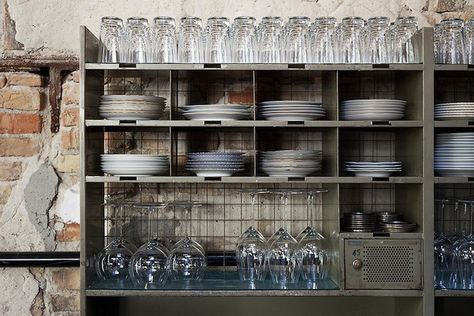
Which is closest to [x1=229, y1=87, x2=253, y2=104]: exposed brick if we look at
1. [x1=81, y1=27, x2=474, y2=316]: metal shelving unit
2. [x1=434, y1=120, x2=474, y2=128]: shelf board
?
[x1=81, y1=27, x2=474, y2=316]: metal shelving unit

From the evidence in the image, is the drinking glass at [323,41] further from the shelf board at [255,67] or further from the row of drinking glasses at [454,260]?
the row of drinking glasses at [454,260]

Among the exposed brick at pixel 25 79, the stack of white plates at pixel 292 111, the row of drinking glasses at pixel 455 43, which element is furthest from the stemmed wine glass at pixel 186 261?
the row of drinking glasses at pixel 455 43

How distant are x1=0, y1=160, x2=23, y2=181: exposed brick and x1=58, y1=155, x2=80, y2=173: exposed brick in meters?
0.19

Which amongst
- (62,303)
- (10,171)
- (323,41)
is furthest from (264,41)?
(62,303)

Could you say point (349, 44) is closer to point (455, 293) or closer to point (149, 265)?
point (455, 293)

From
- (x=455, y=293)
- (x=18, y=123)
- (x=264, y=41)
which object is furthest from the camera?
(x=18, y=123)

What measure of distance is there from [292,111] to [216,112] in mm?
328

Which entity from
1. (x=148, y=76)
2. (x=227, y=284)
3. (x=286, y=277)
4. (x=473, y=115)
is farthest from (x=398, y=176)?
(x=148, y=76)

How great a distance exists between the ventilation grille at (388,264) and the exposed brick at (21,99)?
172cm

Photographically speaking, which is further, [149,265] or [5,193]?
[5,193]

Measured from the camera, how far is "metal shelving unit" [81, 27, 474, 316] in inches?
113

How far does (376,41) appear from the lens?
295cm

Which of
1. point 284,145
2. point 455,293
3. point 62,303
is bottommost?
point 62,303

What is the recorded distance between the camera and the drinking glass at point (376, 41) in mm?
2941
